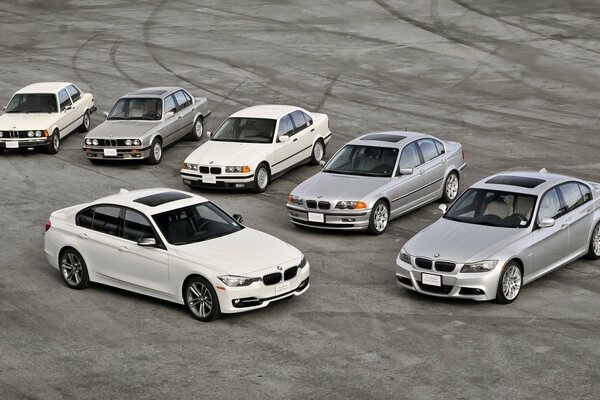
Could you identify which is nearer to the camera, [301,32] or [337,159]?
[337,159]

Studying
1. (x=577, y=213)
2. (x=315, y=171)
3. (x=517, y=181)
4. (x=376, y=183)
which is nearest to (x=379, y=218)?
(x=376, y=183)

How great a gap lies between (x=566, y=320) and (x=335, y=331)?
3161 mm

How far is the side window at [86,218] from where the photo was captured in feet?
54.2

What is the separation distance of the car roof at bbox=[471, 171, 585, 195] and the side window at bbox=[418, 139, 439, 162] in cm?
354

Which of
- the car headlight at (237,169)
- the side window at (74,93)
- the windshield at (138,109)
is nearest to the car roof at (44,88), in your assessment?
the side window at (74,93)

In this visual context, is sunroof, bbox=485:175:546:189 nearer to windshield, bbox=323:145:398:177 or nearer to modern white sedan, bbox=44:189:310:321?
windshield, bbox=323:145:398:177

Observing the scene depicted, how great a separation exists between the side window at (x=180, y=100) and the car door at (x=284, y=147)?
4.00 m

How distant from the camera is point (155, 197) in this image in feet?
54.1

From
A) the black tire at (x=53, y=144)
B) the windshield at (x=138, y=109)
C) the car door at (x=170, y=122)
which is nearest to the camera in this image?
the car door at (x=170, y=122)

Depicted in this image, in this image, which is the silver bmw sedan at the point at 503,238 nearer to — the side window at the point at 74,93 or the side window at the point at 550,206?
the side window at the point at 550,206

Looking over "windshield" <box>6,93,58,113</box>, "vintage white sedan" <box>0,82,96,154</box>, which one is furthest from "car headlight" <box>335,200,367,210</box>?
"windshield" <box>6,93,58,113</box>

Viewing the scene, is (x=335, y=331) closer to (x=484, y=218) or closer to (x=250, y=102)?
(x=484, y=218)

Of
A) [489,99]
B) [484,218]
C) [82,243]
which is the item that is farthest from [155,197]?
[489,99]

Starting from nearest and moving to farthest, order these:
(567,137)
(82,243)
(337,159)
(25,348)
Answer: (25,348)
(82,243)
(337,159)
(567,137)
